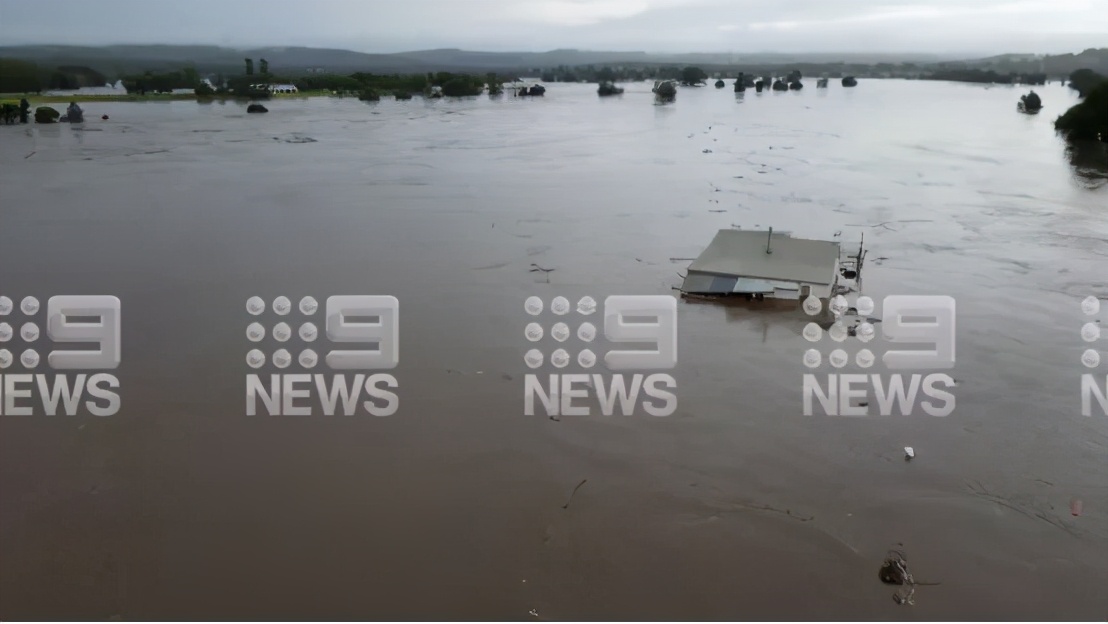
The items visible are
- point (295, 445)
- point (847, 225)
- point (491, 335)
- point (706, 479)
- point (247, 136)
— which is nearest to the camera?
point (706, 479)

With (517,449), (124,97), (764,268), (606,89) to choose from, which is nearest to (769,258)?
(764,268)

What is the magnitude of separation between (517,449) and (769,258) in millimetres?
3500

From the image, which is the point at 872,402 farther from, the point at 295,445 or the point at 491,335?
the point at 295,445

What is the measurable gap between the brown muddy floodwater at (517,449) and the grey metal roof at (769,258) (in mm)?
491

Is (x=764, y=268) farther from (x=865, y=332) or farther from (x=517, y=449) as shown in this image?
(x=517, y=449)

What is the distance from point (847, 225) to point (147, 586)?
866cm

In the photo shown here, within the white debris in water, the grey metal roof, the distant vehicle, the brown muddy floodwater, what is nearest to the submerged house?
the grey metal roof

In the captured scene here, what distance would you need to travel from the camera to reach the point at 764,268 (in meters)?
6.71

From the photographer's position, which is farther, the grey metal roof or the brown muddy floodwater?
the grey metal roof

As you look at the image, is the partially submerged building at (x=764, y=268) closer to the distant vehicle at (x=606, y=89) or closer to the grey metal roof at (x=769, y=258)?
the grey metal roof at (x=769, y=258)

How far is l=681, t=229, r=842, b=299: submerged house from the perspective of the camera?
650 centimetres

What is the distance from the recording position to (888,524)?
3.68 metres

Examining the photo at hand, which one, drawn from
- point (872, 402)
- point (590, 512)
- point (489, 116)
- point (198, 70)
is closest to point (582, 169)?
point (198, 70)

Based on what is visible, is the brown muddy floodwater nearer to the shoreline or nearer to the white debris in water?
the white debris in water
